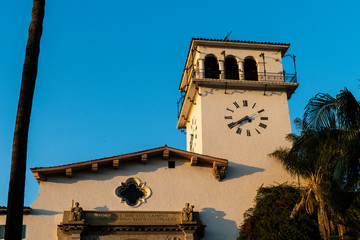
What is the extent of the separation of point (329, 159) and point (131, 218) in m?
9.18

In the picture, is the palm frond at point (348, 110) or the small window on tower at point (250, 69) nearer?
the palm frond at point (348, 110)

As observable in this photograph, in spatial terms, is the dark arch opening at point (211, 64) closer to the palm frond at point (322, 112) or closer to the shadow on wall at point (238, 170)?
the shadow on wall at point (238, 170)

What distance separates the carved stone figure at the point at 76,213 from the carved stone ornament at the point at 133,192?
2.11 metres

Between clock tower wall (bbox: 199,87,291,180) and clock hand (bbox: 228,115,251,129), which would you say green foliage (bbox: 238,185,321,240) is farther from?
clock hand (bbox: 228,115,251,129)

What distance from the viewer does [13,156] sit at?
509 inches

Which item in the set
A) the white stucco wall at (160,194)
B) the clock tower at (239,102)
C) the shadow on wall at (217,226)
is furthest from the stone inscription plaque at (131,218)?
the clock tower at (239,102)

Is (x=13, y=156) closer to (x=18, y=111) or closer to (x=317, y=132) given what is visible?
(x=18, y=111)

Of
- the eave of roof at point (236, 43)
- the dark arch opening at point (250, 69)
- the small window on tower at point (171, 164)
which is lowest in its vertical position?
the small window on tower at point (171, 164)

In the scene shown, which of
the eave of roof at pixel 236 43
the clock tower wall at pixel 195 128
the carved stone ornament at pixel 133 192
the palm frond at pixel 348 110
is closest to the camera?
the palm frond at pixel 348 110

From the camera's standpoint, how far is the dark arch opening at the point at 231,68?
1180 inches

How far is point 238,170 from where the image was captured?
2573 cm

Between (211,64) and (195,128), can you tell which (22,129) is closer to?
(195,128)

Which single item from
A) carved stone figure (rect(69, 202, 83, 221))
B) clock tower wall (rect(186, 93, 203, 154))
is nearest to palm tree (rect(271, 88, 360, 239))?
clock tower wall (rect(186, 93, 203, 154))

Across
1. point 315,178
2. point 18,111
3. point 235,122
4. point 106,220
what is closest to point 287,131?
point 235,122
